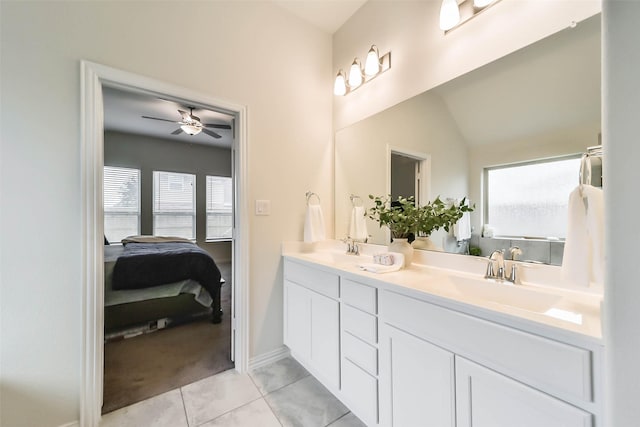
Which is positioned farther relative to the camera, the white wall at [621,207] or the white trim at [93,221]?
the white trim at [93,221]

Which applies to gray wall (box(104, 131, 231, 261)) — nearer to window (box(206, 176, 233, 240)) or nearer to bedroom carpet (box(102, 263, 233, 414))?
window (box(206, 176, 233, 240))

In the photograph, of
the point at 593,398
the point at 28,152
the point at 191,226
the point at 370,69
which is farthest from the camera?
the point at 191,226

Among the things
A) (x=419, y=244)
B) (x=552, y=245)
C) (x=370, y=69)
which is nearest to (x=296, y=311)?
(x=419, y=244)

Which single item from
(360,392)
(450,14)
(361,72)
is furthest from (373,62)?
(360,392)

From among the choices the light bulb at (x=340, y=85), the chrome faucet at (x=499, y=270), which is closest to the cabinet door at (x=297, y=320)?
A: the chrome faucet at (x=499, y=270)

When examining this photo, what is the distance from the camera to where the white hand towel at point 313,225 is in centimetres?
202

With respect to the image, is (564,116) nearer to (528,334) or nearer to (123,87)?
(528,334)

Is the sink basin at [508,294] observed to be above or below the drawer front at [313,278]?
above

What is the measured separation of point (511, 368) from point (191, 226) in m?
5.84

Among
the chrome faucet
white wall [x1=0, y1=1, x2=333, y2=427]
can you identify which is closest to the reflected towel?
the chrome faucet

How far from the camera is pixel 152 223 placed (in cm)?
504

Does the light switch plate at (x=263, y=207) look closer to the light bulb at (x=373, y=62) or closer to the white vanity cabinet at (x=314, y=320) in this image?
the white vanity cabinet at (x=314, y=320)

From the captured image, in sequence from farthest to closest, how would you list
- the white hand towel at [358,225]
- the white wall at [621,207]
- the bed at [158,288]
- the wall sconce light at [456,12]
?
the bed at [158,288]
the white hand towel at [358,225]
the wall sconce light at [456,12]
the white wall at [621,207]

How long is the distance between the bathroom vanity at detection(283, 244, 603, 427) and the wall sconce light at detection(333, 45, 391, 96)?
1375 mm
